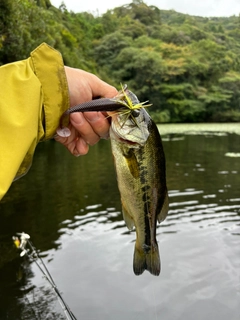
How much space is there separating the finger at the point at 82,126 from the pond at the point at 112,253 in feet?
14.5

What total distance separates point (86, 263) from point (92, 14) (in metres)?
73.3

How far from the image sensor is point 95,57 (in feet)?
173

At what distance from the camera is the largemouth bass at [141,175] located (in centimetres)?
195

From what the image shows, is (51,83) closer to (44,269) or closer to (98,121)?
(98,121)

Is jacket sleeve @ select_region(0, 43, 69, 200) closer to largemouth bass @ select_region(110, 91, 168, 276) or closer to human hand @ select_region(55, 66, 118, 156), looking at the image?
human hand @ select_region(55, 66, 118, 156)

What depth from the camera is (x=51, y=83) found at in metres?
1.97

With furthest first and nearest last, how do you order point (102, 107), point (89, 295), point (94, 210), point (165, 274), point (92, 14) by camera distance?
point (92, 14) → point (94, 210) → point (165, 274) → point (89, 295) → point (102, 107)

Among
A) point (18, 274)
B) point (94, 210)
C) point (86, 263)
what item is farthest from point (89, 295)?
point (94, 210)

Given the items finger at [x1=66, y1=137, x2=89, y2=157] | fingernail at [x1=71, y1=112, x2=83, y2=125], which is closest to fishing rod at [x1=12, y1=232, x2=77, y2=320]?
finger at [x1=66, y1=137, x2=89, y2=157]

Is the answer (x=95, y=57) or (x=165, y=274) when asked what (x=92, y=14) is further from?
(x=165, y=274)

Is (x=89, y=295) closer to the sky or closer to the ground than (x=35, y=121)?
closer to the ground

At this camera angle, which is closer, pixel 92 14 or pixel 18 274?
pixel 18 274

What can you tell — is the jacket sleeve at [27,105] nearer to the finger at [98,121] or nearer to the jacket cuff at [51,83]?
the jacket cuff at [51,83]

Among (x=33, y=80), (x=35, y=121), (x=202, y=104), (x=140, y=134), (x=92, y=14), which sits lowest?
(x=202, y=104)
